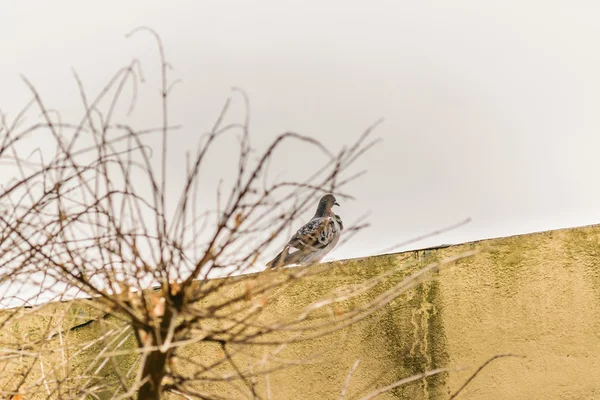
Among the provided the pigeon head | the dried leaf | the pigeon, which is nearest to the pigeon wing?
the pigeon

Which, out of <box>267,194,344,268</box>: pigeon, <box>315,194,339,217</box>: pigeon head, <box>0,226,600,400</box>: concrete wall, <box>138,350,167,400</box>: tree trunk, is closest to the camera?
<box>138,350,167,400</box>: tree trunk

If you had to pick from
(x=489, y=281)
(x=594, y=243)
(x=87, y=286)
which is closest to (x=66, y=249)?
(x=87, y=286)

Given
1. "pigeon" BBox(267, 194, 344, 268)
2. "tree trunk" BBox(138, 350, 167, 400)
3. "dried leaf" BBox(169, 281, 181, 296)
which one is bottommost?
"tree trunk" BBox(138, 350, 167, 400)

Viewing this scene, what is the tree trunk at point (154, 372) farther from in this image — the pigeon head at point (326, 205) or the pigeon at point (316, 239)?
the pigeon head at point (326, 205)

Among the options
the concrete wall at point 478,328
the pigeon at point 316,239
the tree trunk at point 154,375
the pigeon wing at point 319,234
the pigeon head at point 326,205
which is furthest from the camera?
the pigeon head at point 326,205

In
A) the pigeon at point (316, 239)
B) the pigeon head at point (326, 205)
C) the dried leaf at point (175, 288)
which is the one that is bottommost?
the dried leaf at point (175, 288)

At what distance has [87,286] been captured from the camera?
275 cm

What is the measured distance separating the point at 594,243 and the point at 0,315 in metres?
3.38

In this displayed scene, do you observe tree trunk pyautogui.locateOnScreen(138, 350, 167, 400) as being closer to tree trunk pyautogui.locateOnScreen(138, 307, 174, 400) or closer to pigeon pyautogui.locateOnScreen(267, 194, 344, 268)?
tree trunk pyautogui.locateOnScreen(138, 307, 174, 400)

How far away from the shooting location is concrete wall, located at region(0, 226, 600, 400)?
13.0ft

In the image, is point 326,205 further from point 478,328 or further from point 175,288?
point 175,288

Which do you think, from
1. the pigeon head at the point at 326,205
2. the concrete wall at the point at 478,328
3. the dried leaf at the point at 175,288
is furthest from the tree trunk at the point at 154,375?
the pigeon head at the point at 326,205

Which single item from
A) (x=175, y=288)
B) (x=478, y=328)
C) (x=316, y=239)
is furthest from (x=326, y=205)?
(x=175, y=288)

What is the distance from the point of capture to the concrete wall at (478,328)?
3955 mm
